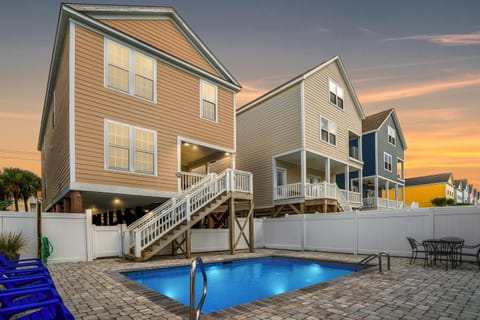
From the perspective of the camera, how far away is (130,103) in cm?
1220

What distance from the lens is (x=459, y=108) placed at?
53.2 ft

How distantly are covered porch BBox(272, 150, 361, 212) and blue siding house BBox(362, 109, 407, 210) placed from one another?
2752 mm

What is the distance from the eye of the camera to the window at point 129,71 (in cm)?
1173

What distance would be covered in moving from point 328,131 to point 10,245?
18436 mm

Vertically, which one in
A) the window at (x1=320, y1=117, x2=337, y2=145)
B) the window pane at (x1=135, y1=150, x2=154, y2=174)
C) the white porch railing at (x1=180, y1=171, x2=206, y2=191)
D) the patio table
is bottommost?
the patio table

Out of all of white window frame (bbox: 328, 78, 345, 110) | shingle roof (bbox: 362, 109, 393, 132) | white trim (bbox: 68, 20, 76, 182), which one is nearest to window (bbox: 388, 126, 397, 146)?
shingle roof (bbox: 362, 109, 393, 132)

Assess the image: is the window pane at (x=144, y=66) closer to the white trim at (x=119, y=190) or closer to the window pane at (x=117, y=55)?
the window pane at (x=117, y=55)

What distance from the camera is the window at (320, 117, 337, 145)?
66.0ft

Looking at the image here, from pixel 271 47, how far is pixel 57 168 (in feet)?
42.9

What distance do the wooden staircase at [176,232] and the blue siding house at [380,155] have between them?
1676cm

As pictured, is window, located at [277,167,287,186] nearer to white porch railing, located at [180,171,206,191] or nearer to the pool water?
white porch railing, located at [180,171,206,191]

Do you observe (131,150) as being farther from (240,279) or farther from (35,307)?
(35,307)

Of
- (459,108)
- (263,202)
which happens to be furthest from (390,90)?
(263,202)

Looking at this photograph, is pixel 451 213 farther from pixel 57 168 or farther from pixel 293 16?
pixel 57 168
